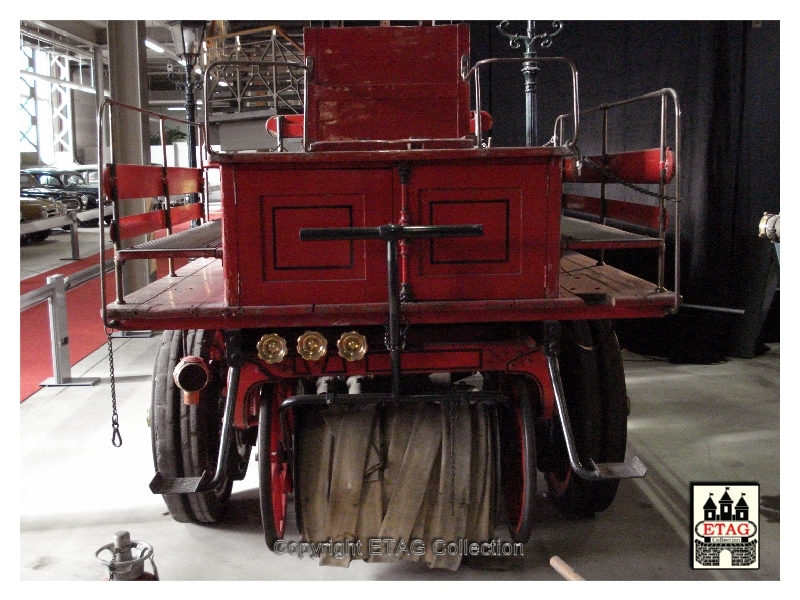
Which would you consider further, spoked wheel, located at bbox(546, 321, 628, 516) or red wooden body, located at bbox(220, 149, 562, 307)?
spoked wheel, located at bbox(546, 321, 628, 516)

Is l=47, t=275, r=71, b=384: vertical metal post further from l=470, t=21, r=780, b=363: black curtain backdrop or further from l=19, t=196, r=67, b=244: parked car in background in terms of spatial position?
l=19, t=196, r=67, b=244: parked car in background

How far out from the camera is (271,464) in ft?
12.0

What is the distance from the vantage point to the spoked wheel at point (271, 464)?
11.5 feet

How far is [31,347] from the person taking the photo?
849cm

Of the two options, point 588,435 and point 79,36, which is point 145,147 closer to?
point 588,435

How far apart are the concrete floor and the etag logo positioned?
0.19 m

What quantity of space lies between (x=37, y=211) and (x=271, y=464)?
45.9 feet

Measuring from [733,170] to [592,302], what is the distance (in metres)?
5.29

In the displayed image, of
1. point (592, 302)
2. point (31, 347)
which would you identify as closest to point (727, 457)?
point (592, 302)

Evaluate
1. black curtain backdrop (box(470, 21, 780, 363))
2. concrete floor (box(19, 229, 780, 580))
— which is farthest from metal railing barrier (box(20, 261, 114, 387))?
black curtain backdrop (box(470, 21, 780, 363))

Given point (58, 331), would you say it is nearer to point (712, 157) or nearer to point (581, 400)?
point (581, 400)

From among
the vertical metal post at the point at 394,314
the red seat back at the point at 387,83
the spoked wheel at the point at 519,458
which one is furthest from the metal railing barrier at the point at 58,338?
the vertical metal post at the point at 394,314

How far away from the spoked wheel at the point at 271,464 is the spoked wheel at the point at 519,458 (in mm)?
1142

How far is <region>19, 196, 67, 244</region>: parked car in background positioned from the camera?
15.4 meters
